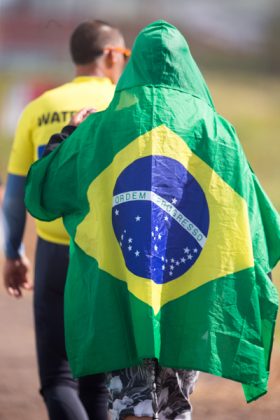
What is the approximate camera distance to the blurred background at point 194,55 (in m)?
12.6

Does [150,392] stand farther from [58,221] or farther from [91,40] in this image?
[91,40]

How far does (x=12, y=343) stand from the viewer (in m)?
6.77

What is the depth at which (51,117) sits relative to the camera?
433 centimetres

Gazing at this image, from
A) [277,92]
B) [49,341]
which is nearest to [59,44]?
[277,92]

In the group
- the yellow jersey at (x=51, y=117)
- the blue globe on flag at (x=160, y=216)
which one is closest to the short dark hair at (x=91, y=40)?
the yellow jersey at (x=51, y=117)

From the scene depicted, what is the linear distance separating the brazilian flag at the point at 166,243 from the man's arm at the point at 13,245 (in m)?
1.19

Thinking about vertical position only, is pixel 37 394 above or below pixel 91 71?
below

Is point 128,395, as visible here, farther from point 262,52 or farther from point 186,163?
point 262,52

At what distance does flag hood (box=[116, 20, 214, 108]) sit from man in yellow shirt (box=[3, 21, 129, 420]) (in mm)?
763

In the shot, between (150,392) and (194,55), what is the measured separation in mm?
27626

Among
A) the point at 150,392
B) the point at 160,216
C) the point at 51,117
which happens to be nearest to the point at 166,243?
the point at 160,216

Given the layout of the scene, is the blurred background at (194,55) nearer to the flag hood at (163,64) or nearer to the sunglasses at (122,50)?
the sunglasses at (122,50)

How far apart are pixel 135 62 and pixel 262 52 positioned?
99.1 ft

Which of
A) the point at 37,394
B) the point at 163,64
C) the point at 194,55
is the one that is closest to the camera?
the point at 163,64
